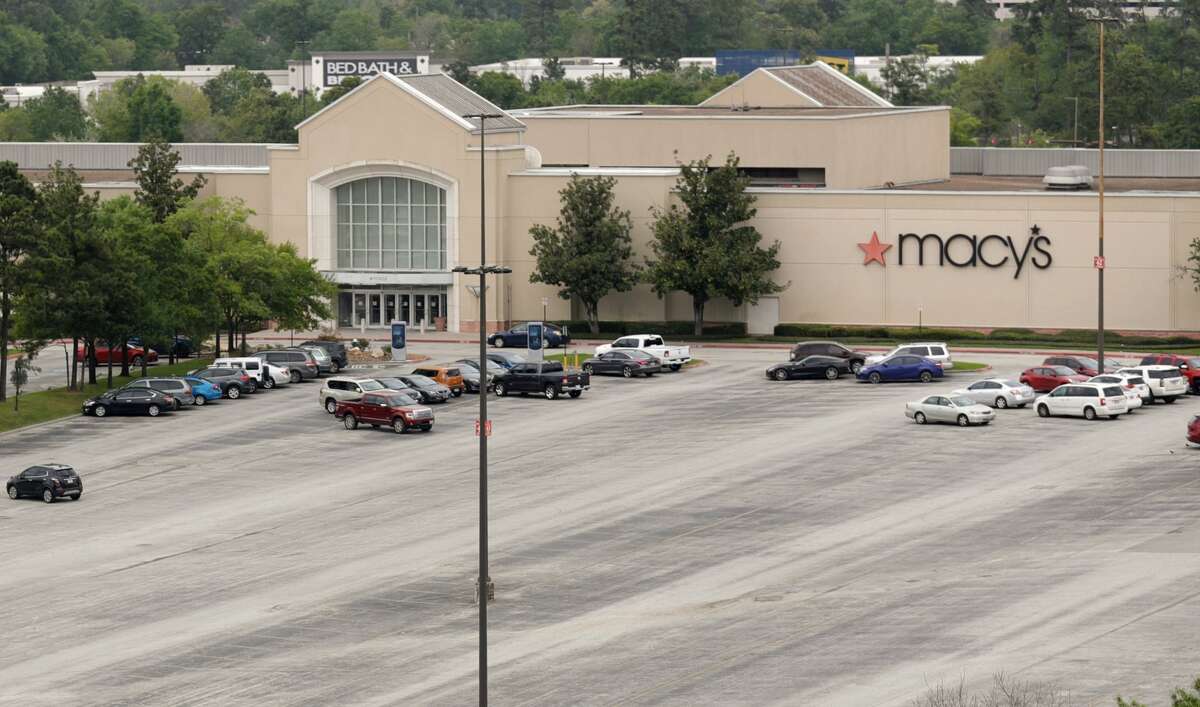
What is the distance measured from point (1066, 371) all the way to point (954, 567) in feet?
92.4

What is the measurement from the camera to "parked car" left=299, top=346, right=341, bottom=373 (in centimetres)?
9131

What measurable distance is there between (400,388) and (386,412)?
289 cm

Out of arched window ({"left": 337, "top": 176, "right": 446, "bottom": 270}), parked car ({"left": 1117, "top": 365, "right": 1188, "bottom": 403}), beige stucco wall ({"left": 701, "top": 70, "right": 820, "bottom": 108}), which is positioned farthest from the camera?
beige stucco wall ({"left": 701, "top": 70, "right": 820, "bottom": 108})

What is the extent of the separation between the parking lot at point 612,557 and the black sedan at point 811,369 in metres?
5.31

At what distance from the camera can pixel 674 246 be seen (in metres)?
103

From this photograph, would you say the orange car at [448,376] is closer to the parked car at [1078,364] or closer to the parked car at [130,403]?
the parked car at [130,403]

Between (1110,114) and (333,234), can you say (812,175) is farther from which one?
(1110,114)

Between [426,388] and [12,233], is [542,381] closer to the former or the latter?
[426,388]

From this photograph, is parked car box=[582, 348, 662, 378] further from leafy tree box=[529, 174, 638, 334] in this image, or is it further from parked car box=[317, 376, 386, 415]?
parked car box=[317, 376, 386, 415]

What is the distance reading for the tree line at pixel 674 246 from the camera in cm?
10206

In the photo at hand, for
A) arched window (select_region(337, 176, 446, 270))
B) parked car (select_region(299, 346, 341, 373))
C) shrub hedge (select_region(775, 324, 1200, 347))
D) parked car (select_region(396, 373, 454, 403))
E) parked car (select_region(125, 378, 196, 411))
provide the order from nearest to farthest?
parked car (select_region(396, 373, 454, 403)) < parked car (select_region(125, 378, 196, 411)) < parked car (select_region(299, 346, 341, 373)) < shrub hedge (select_region(775, 324, 1200, 347)) < arched window (select_region(337, 176, 446, 270))

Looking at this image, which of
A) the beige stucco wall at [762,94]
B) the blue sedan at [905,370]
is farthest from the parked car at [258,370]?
the beige stucco wall at [762,94]

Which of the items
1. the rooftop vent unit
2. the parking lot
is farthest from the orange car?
the rooftop vent unit

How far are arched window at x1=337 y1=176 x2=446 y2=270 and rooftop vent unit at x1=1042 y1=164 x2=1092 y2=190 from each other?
32459mm
